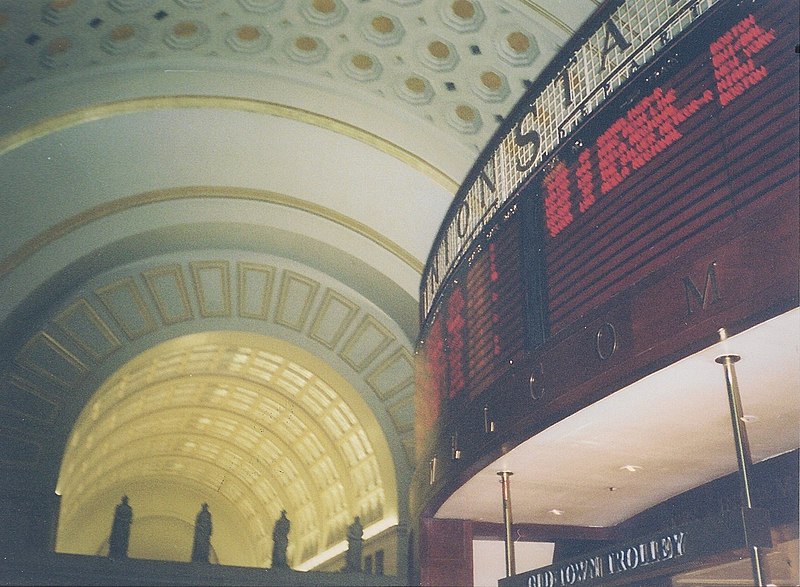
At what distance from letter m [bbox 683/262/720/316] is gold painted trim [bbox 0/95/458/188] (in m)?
6.75

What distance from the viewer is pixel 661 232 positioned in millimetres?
3887

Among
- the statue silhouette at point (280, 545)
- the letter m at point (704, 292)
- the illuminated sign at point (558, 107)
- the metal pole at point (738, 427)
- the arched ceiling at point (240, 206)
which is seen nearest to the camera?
the letter m at point (704, 292)

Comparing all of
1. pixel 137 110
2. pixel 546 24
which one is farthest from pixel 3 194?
pixel 546 24

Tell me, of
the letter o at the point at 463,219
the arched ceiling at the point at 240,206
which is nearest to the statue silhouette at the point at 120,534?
the arched ceiling at the point at 240,206

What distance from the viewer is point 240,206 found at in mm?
12188

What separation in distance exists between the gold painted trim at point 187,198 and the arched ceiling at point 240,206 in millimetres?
30

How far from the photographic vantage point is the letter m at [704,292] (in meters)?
3.40

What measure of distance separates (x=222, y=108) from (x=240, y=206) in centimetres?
231

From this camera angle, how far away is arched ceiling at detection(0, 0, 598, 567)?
8.96 m

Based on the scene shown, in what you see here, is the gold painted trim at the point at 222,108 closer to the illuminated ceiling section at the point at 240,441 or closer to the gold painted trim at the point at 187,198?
the gold painted trim at the point at 187,198

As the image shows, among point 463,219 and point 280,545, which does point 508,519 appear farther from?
point 280,545

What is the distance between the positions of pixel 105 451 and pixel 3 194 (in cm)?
952

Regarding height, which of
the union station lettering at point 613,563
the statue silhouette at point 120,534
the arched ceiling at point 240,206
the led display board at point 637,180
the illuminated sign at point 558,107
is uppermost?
the arched ceiling at point 240,206

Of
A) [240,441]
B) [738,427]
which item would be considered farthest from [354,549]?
[240,441]
